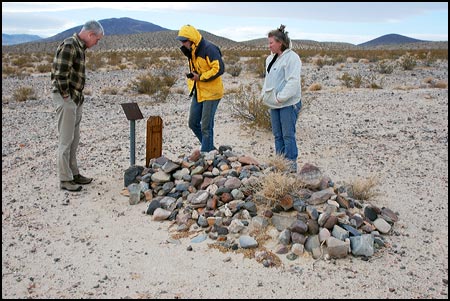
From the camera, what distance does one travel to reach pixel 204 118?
5.74 meters

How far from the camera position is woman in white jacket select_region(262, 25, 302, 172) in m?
5.00

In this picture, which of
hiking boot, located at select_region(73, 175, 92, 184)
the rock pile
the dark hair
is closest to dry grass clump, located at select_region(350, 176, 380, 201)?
the rock pile

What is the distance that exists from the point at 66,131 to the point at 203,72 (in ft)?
5.77

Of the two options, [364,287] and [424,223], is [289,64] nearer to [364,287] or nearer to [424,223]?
[424,223]

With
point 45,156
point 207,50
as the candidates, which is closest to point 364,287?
point 207,50

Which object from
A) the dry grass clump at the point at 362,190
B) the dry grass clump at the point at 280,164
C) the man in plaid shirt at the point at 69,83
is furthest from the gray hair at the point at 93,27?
the dry grass clump at the point at 362,190

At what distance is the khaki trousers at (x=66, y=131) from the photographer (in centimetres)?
514

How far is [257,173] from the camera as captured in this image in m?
5.11

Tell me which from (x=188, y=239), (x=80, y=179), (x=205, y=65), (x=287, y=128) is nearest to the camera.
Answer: (x=188, y=239)

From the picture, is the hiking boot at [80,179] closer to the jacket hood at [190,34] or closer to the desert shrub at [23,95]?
the jacket hood at [190,34]

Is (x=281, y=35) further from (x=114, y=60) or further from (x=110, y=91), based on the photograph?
(x=114, y=60)

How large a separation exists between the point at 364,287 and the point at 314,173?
62.8 inches

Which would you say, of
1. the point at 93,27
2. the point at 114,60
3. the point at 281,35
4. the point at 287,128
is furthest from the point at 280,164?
the point at 114,60

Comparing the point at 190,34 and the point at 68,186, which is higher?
the point at 190,34
